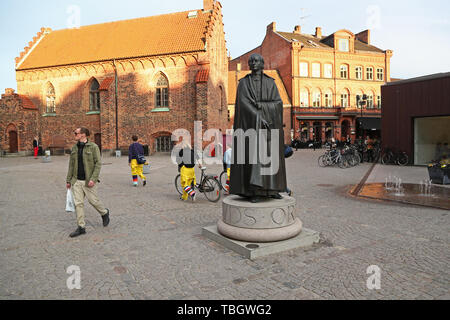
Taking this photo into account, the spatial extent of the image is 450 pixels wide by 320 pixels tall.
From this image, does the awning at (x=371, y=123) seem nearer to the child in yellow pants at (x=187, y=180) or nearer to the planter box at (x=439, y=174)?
the planter box at (x=439, y=174)

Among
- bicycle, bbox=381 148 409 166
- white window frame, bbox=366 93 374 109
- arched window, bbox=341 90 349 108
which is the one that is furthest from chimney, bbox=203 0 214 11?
white window frame, bbox=366 93 374 109

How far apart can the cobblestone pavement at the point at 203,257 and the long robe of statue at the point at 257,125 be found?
97 cm

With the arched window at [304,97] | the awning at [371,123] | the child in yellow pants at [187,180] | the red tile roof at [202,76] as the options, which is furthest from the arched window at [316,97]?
the child in yellow pants at [187,180]

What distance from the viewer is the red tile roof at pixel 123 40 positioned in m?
25.0

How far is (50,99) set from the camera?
95.9ft

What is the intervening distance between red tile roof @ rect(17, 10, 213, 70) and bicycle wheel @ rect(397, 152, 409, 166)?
48.2 feet

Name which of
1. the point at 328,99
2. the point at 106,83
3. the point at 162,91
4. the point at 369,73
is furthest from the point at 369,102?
the point at 106,83

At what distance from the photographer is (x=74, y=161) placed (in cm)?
551

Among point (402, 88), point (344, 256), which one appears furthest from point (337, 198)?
point (402, 88)

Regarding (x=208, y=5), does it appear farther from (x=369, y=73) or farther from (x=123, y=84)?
(x=369, y=73)

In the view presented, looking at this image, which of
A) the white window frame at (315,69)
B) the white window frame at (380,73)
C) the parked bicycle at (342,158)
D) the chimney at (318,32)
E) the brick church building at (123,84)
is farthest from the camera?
the chimney at (318,32)

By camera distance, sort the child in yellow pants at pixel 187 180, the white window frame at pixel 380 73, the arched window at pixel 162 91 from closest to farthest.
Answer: the child in yellow pants at pixel 187 180, the arched window at pixel 162 91, the white window frame at pixel 380 73

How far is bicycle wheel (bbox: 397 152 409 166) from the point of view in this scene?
55.7 feet
